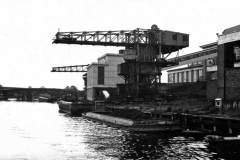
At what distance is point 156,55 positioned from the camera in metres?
75.2

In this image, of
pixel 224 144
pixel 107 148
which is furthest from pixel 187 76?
pixel 107 148

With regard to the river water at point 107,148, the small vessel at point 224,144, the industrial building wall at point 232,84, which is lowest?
the river water at point 107,148

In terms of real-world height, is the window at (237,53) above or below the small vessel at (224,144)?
above

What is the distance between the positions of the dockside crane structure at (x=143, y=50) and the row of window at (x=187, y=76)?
58.2 ft

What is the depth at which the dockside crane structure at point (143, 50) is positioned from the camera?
240ft

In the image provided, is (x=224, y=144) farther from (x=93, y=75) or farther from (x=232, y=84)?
(x=93, y=75)

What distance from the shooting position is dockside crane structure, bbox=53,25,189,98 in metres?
73.0

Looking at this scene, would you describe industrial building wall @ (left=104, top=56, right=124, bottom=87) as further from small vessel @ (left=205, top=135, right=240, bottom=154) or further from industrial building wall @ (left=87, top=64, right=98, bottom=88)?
small vessel @ (left=205, top=135, right=240, bottom=154)

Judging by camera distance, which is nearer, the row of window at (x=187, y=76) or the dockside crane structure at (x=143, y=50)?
the dockside crane structure at (x=143, y=50)

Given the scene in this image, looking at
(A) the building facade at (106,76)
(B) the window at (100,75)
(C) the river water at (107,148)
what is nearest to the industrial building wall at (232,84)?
(C) the river water at (107,148)

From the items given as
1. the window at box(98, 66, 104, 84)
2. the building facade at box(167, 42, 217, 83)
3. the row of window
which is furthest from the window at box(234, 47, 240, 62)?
the window at box(98, 66, 104, 84)

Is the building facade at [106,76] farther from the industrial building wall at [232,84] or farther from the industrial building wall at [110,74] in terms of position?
the industrial building wall at [232,84]

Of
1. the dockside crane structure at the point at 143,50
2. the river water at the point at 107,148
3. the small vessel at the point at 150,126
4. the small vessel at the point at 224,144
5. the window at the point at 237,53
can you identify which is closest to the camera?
the river water at the point at 107,148

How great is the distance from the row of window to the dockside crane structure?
58.2 feet
